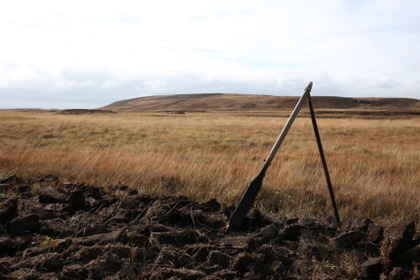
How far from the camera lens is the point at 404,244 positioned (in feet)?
11.5

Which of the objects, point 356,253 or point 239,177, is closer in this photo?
point 356,253

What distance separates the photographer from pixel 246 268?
3.38 meters

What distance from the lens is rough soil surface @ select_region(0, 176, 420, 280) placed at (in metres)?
3.30

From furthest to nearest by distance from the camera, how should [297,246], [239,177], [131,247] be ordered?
[239,177] < [297,246] < [131,247]

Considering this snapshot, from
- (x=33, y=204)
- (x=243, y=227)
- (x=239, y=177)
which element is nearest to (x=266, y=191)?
(x=239, y=177)

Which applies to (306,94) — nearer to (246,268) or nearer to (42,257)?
(246,268)

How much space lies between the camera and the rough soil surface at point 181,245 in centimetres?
330

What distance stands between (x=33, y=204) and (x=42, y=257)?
1.78 meters

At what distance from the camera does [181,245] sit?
385 centimetres

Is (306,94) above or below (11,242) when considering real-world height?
above

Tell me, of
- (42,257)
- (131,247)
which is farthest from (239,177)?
(42,257)

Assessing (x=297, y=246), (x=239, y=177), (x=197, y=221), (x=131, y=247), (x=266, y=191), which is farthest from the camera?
(x=239, y=177)

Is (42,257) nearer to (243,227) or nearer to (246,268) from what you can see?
(246,268)

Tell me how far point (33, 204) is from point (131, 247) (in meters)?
2.10
